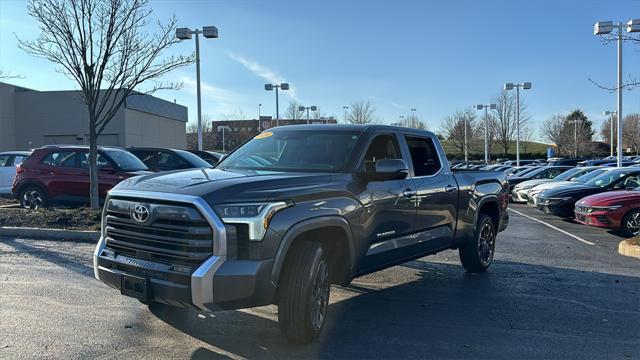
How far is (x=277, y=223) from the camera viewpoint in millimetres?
4117

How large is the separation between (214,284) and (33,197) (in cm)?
1042

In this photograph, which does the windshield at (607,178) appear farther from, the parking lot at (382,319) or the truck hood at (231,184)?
the truck hood at (231,184)

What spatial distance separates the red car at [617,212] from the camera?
11.3 m

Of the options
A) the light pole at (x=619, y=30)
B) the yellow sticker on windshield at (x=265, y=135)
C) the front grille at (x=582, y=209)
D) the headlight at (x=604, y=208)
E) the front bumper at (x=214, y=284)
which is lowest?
the front grille at (x=582, y=209)

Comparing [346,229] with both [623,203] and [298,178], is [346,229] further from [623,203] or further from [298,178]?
[623,203]

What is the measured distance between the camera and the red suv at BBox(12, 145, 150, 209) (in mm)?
12172

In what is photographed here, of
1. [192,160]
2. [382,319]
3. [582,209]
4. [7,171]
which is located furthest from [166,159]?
[382,319]

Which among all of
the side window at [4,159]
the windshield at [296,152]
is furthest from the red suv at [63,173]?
the windshield at [296,152]

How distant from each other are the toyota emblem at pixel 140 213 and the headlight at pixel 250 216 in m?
0.62

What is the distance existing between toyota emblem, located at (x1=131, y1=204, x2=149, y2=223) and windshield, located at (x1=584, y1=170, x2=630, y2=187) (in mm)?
13175

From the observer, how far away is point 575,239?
36.4 feet

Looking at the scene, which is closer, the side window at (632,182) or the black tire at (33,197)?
the black tire at (33,197)

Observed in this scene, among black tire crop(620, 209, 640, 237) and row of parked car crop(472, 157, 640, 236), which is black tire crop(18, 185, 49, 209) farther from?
black tire crop(620, 209, 640, 237)

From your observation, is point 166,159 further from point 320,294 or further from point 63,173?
point 320,294
